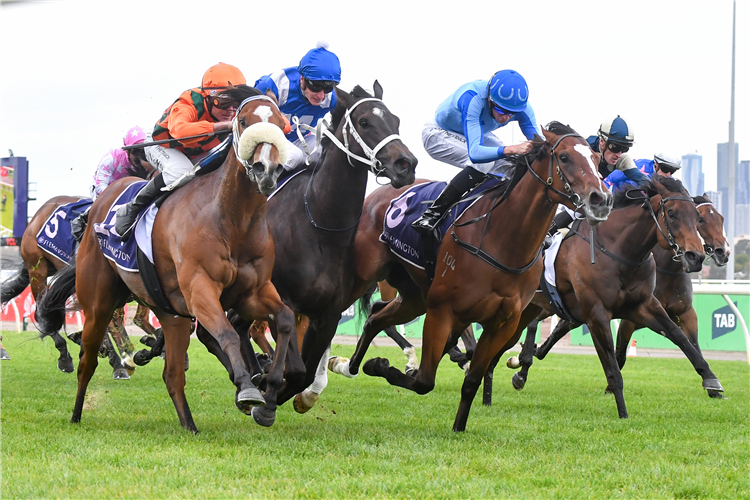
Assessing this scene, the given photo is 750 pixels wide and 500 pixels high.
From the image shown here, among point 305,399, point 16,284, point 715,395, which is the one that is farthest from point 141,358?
point 715,395

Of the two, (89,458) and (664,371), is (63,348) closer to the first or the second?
(89,458)

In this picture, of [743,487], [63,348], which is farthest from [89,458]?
[63,348]

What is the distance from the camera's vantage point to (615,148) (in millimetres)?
7285

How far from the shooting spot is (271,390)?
472 centimetres

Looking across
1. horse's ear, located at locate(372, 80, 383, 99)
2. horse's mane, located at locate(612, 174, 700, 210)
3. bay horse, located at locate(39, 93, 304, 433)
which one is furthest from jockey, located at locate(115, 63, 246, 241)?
horse's mane, located at locate(612, 174, 700, 210)

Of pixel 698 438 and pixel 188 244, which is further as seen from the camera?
pixel 698 438

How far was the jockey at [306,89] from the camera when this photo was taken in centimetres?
575

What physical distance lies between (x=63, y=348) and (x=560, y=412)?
5341 mm

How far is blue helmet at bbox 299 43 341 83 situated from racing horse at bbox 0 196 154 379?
168 inches

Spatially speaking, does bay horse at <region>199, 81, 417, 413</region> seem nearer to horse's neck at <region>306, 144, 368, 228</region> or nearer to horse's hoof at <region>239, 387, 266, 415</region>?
horse's neck at <region>306, 144, 368, 228</region>

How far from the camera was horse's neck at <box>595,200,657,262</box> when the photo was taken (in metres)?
7.13

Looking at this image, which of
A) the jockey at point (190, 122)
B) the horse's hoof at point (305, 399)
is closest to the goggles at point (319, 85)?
the jockey at point (190, 122)

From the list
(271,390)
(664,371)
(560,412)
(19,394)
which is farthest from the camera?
Result: (664,371)

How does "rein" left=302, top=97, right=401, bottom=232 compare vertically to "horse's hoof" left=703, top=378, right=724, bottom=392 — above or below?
above
